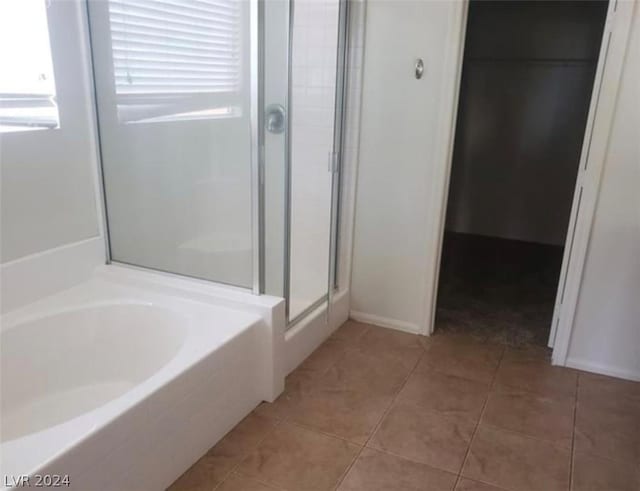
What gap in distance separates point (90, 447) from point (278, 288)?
40.4 inches

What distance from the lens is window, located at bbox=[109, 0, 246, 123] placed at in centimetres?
229

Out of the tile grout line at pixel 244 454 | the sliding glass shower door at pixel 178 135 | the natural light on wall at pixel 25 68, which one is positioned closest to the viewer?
the tile grout line at pixel 244 454

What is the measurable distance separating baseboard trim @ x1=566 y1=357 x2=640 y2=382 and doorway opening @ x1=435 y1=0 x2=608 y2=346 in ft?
3.78

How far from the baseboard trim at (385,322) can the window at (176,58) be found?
4.46 feet

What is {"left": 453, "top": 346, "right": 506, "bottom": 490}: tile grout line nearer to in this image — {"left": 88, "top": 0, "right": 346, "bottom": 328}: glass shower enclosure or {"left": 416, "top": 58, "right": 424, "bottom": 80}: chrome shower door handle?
{"left": 88, "top": 0, "right": 346, "bottom": 328}: glass shower enclosure

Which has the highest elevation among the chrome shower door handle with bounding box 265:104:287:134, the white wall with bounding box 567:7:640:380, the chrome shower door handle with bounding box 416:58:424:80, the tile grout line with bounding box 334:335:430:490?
the chrome shower door handle with bounding box 416:58:424:80

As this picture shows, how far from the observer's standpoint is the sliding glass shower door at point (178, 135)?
2258 mm

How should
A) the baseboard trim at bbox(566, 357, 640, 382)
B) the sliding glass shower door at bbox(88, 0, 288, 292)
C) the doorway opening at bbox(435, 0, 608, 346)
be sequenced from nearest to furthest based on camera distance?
1. the sliding glass shower door at bbox(88, 0, 288, 292)
2. the baseboard trim at bbox(566, 357, 640, 382)
3. the doorway opening at bbox(435, 0, 608, 346)

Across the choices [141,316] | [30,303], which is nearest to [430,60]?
[141,316]

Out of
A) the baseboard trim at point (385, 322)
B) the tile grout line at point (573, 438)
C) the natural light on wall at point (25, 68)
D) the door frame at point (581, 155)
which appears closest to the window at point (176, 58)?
the natural light on wall at point (25, 68)

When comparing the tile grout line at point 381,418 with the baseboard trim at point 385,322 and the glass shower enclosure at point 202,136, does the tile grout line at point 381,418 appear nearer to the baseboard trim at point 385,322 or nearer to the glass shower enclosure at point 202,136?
the baseboard trim at point 385,322

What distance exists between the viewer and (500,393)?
2254mm

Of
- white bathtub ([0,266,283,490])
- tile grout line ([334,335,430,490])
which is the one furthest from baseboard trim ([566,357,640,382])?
white bathtub ([0,266,283,490])

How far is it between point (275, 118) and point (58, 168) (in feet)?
3.18
